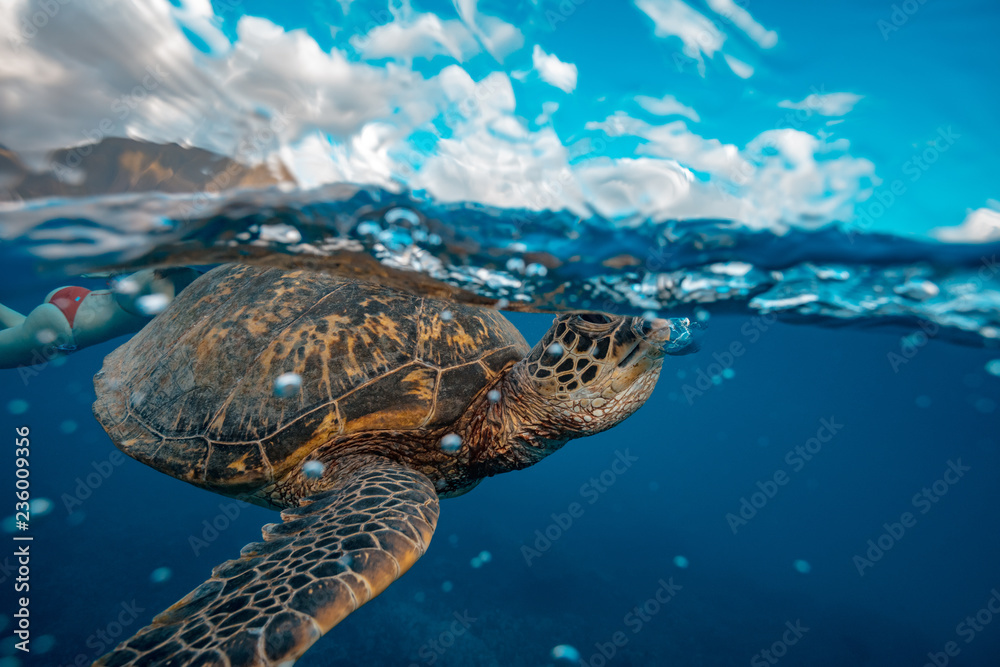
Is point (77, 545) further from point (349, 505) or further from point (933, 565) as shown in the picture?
point (933, 565)

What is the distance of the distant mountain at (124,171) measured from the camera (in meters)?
2.58

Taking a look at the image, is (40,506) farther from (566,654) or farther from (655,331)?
(655,331)

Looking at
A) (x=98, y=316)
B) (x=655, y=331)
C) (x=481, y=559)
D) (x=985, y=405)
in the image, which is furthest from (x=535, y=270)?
(x=985, y=405)

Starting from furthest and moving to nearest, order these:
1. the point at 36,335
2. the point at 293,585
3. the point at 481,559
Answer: the point at 481,559
the point at 36,335
the point at 293,585

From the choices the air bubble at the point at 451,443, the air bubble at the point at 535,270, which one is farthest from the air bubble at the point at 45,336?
the air bubble at the point at 535,270

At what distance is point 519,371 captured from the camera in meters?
3.39

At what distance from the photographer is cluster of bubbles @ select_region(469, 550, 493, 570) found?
11649mm

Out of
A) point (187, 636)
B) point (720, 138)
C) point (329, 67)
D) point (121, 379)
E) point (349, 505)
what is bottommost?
point (121, 379)

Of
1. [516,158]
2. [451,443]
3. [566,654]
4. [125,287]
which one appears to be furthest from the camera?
[566,654]

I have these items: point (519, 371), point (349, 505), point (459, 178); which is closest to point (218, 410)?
point (349, 505)

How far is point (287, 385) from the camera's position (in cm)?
310

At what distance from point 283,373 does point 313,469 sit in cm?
78

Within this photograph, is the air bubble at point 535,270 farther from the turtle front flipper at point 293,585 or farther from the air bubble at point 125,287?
the air bubble at point 125,287

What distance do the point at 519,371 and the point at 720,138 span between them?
9.59ft
